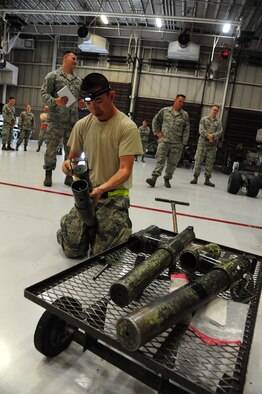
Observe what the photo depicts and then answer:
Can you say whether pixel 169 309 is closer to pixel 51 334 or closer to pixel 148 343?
pixel 148 343

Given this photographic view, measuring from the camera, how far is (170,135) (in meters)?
5.39

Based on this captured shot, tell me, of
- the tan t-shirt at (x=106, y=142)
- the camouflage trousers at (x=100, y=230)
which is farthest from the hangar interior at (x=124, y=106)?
the tan t-shirt at (x=106, y=142)

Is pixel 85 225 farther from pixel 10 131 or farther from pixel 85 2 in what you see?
pixel 85 2

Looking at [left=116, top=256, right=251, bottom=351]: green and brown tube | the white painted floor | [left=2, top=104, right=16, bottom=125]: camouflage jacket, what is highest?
A: [left=2, top=104, right=16, bottom=125]: camouflage jacket

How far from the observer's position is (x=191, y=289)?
94cm

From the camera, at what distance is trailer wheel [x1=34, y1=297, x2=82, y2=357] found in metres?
1.13

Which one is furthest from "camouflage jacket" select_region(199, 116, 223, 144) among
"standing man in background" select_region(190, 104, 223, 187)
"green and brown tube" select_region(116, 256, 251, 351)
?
"green and brown tube" select_region(116, 256, 251, 351)

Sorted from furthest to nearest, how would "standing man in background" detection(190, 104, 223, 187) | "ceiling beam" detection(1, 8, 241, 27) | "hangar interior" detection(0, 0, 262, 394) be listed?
"ceiling beam" detection(1, 8, 241, 27) → "standing man in background" detection(190, 104, 223, 187) → "hangar interior" detection(0, 0, 262, 394)

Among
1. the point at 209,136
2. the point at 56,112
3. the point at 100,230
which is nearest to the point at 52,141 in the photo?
the point at 56,112

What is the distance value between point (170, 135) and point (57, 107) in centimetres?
207

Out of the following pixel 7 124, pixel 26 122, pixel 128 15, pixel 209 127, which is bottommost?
pixel 7 124

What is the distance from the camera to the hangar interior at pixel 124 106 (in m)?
1.19

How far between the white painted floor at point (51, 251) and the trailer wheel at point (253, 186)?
19.4 inches

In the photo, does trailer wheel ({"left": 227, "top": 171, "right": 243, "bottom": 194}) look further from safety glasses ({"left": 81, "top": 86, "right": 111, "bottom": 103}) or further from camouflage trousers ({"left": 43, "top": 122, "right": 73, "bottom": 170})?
safety glasses ({"left": 81, "top": 86, "right": 111, "bottom": 103})
